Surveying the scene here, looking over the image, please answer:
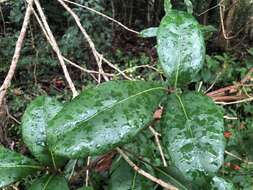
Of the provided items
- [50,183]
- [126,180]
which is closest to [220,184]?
[126,180]

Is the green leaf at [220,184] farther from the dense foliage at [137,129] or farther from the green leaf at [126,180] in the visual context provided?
the green leaf at [126,180]

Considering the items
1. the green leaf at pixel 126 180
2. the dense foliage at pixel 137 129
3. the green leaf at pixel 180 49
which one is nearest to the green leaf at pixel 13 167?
the dense foliage at pixel 137 129

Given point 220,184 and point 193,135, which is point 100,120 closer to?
point 193,135

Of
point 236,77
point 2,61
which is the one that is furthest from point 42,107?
point 2,61

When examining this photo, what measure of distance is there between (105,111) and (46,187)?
0.16 m

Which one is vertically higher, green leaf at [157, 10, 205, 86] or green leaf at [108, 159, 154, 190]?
green leaf at [157, 10, 205, 86]

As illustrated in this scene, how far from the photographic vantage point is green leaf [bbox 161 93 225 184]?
17.1 inches

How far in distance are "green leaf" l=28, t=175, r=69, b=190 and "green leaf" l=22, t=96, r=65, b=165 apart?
0.02 metres

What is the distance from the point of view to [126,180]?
59 centimetres

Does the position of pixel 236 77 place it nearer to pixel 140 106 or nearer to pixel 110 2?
pixel 110 2

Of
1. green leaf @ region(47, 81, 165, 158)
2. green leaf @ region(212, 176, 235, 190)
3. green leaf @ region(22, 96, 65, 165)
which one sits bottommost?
green leaf @ region(212, 176, 235, 190)

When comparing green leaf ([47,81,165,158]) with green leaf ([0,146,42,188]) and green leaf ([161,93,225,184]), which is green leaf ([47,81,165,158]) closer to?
green leaf ([161,93,225,184])

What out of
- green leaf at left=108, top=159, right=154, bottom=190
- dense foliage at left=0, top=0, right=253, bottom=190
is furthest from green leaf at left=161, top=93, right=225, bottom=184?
green leaf at left=108, top=159, right=154, bottom=190

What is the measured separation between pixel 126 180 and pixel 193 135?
0.58ft
